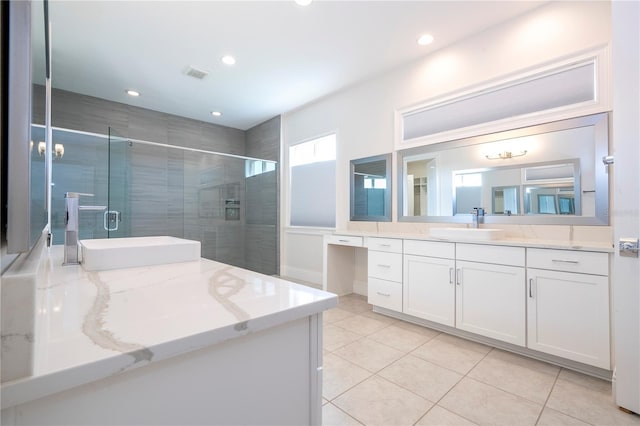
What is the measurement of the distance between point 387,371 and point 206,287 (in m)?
1.57

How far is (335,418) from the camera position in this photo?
144cm

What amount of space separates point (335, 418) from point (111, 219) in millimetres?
3387

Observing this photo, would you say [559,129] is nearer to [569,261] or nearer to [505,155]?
[505,155]

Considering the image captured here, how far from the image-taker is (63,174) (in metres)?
3.13

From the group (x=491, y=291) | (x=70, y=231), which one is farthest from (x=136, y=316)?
(x=491, y=291)

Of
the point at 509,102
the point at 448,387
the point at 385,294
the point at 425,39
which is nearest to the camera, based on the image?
the point at 448,387

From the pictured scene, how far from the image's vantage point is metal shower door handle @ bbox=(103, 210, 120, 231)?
3.32 metres

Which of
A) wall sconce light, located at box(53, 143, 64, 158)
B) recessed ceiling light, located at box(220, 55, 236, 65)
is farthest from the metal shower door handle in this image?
recessed ceiling light, located at box(220, 55, 236, 65)

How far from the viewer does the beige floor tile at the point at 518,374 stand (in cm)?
166

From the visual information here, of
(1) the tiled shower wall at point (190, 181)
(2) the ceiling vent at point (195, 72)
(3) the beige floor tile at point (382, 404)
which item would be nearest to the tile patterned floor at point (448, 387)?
(3) the beige floor tile at point (382, 404)

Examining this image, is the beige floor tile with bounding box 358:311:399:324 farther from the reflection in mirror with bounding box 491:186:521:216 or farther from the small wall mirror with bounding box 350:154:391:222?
the reflection in mirror with bounding box 491:186:521:216

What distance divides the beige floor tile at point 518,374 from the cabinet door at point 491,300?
134 mm

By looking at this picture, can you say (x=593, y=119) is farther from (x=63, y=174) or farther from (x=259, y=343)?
(x=63, y=174)

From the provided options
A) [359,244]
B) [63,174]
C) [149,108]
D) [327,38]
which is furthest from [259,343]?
[149,108]
